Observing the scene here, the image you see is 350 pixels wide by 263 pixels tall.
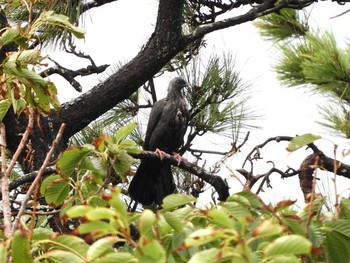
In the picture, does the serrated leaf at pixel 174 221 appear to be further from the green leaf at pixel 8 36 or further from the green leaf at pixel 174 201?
the green leaf at pixel 8 36

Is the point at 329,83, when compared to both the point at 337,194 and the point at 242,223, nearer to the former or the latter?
the point at 337,194

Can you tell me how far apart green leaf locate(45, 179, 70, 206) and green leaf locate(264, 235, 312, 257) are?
2.47 ft

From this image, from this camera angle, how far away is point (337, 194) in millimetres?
1642

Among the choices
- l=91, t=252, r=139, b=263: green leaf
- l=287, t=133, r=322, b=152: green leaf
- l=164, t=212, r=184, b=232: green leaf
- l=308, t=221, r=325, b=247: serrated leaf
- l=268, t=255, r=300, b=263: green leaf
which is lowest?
l=308, t=221, r=325, b=247: serrated leaf

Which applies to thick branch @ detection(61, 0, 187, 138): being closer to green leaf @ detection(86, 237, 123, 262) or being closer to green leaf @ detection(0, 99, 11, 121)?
green leaf @ detection(0, 99, 11, 121)

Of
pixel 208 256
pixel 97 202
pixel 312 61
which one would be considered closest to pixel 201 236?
pixel 208 256

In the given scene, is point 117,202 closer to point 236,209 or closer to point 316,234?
point 236,209

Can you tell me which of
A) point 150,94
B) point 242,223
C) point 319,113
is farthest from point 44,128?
point 242,223

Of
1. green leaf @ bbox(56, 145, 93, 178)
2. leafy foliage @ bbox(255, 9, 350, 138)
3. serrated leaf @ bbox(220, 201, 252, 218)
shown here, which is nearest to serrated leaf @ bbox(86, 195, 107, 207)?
green leaf @ bbox(56, 145, 93, 178)

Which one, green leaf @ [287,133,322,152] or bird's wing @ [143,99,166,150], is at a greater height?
green leaf @ [287,133,322,152]

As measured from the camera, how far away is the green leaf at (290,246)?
128cm

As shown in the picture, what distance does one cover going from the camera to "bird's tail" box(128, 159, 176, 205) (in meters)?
4.94

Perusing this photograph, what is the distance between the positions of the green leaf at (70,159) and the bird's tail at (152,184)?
9.66ft

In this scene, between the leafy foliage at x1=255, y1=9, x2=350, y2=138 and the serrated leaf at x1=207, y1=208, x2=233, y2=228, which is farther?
the leafy foliage at x1=255, y1=9, x2=350, y2=138
